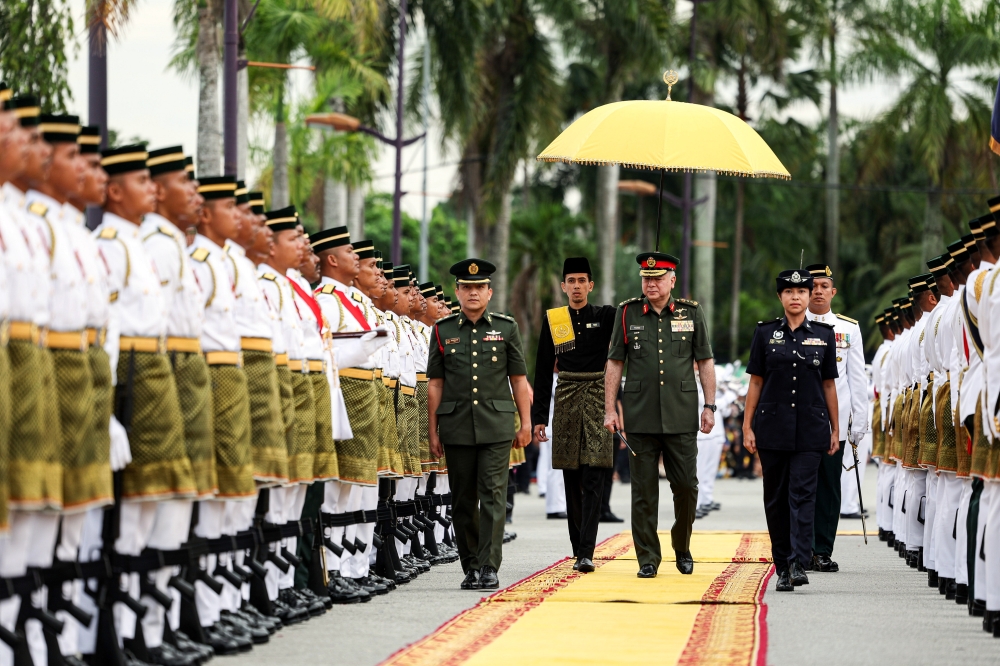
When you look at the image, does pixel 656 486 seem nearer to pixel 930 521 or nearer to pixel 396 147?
pixel 930 521

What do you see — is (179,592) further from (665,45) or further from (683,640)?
(665,45)

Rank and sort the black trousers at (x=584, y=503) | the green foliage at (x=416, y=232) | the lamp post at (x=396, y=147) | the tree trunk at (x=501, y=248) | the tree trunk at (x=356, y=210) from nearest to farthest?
the black trousers at (x=584, y=503) < the lamp post at (x=396, y=147) < the tree trunk at (x=501, y=248) < the tree trunk at (x=356, y=210) < the green foliage at (x=416, y=232)

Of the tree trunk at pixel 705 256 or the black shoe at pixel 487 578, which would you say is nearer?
the black shoe at pixel 487 578

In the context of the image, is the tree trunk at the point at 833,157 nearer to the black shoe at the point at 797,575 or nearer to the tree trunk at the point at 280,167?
the tree trunk at the point at 280,167

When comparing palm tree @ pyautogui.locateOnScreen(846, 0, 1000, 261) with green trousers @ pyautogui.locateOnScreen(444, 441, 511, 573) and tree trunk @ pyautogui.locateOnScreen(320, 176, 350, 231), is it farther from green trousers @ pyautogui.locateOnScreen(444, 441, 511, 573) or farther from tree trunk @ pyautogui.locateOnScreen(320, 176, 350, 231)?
green trousers @ pyautogui.locateOnScreen(444, 441, 511, 573)

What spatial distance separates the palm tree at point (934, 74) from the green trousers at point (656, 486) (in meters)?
36.0

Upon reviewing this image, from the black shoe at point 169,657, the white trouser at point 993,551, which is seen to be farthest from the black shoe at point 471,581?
the black shoe at point 169,657

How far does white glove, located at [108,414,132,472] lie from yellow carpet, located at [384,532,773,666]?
1.55m

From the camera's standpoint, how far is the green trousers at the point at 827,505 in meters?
13.6

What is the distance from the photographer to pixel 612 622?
966 cm

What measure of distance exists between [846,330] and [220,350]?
7152 mm

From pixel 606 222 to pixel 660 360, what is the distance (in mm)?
27175

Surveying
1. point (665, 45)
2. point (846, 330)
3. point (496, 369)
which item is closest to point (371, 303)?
point (496, 369)

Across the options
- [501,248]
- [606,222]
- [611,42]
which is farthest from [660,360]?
[611,42]
